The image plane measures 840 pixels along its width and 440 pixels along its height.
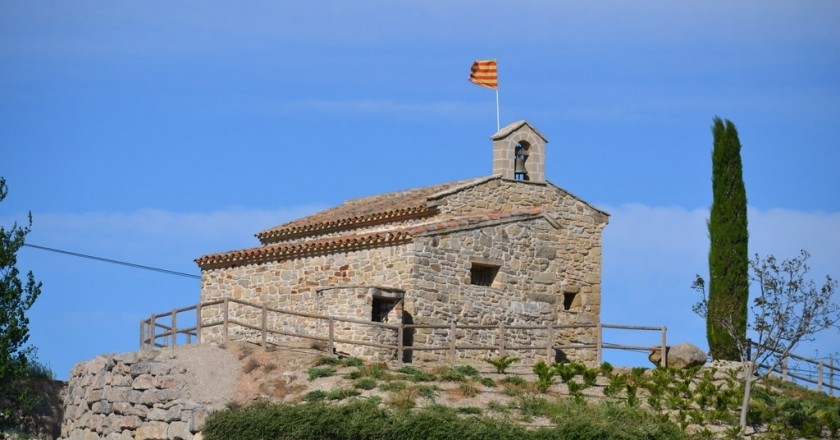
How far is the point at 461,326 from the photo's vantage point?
34.3 meters

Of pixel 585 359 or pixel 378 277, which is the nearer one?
pixel 378 277

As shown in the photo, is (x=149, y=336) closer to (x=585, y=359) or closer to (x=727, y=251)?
(x=585, y=359)

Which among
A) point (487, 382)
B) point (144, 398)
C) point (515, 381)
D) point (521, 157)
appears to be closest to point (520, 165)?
point (521, 157)

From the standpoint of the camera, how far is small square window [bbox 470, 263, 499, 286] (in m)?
37.4

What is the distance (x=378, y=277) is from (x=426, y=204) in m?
3.66

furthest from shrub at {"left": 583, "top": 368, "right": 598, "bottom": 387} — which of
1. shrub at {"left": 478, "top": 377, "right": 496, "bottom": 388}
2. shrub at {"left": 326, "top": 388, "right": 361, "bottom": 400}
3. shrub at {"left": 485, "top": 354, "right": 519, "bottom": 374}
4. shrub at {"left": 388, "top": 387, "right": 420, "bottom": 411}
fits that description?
shrub at {"left": 326, "top": 388, "right": 361, "bottom": 400}

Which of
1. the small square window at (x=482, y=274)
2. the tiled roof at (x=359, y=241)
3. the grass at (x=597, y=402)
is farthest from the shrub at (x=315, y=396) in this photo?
the small square window at (x=482, y=274)

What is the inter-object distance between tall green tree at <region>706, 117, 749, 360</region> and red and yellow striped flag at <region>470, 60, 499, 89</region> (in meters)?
6.25

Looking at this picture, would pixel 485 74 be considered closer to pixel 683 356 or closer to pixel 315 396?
pixel 683 356

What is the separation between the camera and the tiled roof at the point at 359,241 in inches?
1416

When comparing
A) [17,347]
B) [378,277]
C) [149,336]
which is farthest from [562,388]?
[17,347]

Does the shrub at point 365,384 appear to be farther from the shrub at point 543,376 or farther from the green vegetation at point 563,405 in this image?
the shrub at point 543,376

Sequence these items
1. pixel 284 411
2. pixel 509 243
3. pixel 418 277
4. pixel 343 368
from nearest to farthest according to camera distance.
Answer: pixel 284 411, pixel 343 368, pixel 418 277, pixel 509 243

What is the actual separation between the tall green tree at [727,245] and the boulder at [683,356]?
1154mm
